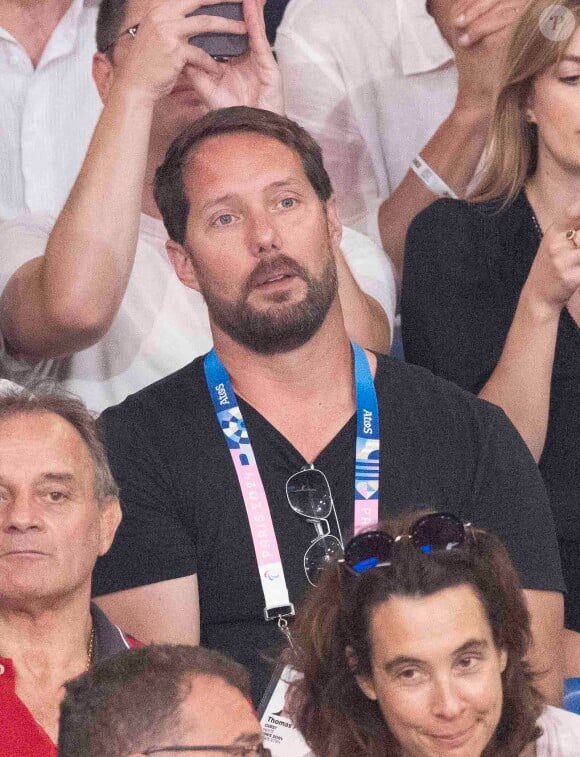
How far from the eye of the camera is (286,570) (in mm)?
2818

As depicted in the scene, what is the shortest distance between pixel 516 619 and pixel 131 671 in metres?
0.92

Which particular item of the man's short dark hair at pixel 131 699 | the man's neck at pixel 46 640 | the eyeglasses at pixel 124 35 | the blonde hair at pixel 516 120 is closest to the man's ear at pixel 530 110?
the blonde hair at pixel 516 120

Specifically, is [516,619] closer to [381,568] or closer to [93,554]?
[381,568]

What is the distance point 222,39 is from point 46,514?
3.90 feet

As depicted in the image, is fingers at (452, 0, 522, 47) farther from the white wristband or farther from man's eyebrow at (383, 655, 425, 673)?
man's eyebrow at (383, 655, 425, 673)

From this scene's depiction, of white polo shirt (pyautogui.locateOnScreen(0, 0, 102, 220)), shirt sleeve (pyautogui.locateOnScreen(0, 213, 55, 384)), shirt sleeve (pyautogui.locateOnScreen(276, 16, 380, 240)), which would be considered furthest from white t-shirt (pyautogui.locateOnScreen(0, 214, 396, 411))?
shirt sleeve (pyautogui.locateOnScreen(276, 16, 380, 240))

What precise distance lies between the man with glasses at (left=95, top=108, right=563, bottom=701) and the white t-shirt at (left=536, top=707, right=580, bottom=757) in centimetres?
16

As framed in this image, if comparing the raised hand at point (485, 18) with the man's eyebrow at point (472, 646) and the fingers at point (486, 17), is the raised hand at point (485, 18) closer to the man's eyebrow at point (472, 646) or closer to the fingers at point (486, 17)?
the fingers at point (486, 17)

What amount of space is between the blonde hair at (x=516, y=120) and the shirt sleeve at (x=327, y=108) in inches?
20.3

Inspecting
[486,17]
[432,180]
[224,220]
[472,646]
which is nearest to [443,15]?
[486,17]

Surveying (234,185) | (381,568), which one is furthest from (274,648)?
(234,185)

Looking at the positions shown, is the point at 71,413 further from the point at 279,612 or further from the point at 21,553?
the point at 279,612

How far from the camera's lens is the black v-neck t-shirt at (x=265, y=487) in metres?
2.82

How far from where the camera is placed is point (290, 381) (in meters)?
3.00
